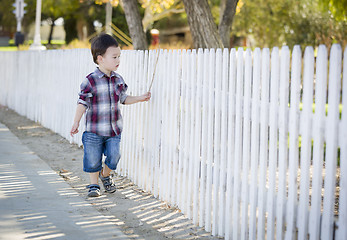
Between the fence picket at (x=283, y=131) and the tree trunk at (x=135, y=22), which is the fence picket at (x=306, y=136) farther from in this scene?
the tree trunk at (x=135, y=22)

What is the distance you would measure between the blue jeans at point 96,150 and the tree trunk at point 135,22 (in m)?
5.30

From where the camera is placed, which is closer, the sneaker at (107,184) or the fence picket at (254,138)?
the fence picket at (254,138)

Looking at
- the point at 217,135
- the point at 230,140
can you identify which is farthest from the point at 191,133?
the point at 230,140

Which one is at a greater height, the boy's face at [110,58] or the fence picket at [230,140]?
the boy's face at [110,58]

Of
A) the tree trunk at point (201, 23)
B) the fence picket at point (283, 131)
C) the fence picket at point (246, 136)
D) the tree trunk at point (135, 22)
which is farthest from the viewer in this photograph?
the tree trunk at point (135, 22)

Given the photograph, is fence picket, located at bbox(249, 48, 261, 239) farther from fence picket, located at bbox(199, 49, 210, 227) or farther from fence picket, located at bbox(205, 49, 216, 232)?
fence picket, located at bbox(199, 49, 210, 227)

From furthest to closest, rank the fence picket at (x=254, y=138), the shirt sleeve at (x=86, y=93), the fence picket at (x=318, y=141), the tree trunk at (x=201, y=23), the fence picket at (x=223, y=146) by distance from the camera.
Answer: the tree trunk at (x=201, y=23)
the shirt sleeve at (x=86, y=93)
the fence picket at (x=223, y=146)
the fence picket at (x=254, y=138)
the fence picket at (x=318, y=141)

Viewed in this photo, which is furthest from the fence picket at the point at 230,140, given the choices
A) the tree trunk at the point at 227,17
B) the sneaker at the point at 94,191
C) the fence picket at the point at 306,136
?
the tree trunk at the point at 227,17

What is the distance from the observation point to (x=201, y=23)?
29.3ft

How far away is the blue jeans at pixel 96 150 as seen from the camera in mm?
5746

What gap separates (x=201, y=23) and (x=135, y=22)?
7.98ft

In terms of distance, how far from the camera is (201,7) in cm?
883

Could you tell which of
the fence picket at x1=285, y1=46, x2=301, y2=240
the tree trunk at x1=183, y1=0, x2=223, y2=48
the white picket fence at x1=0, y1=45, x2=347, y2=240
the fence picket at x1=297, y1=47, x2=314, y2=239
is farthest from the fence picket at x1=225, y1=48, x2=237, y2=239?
the tree trunk at x1=183, y1=0, x2=223, y2=48

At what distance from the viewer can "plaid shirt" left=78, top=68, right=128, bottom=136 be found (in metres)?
5.62
